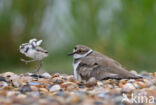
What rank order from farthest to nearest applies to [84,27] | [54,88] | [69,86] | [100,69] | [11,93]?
[84,27] → [100,69] → [69,86] → [54,88] → [11,93]

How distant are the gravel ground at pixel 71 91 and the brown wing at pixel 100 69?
0.08 m

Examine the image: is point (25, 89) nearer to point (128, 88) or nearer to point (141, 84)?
point (128, 88)

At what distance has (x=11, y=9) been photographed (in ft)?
38.0

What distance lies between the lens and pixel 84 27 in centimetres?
1159

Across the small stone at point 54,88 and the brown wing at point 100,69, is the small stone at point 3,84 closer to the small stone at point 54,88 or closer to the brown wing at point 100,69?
the small stone at point 54,88

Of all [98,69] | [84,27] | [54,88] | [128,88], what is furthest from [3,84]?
[84,27]

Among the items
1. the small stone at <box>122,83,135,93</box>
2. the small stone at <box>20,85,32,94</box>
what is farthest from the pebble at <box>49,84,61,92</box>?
the small stone at <box>122,83,135,93</box>

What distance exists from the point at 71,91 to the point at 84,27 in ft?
21.6

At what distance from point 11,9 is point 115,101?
25.3 ft

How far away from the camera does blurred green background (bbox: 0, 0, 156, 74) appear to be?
11.3 m

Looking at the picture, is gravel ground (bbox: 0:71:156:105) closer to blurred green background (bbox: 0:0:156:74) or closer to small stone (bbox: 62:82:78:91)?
small stone (bbox: 62:82:78:91)

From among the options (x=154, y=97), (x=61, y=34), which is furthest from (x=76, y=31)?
(x=154, y=97)

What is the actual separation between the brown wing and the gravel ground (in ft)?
0.25

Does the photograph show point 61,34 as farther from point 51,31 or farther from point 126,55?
point 126,55
